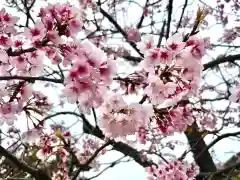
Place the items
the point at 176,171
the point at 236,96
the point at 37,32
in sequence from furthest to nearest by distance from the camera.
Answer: the point at 176,171 → the point at 236,96 → the point at 37,32

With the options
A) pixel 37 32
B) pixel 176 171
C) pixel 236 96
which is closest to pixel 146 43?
pixel 37 32

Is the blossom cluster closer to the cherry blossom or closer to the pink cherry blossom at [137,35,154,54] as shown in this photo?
the cherry blossom

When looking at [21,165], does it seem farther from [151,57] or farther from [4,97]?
[151,57]

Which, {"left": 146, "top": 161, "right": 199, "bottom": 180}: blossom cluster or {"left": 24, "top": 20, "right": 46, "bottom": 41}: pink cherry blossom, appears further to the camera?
{"left": 146, "top": 161, "right": 199, "bottom": 180}: blossom cluster

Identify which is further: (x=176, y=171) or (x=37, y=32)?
(x=176, y=171)

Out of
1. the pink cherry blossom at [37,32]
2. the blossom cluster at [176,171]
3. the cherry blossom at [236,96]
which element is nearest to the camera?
the pink cherry blossom at [37,32]

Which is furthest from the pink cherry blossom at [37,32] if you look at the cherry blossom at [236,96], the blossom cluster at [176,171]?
the blossom cluster at [176,171]

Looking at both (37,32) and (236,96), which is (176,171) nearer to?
(236,96)

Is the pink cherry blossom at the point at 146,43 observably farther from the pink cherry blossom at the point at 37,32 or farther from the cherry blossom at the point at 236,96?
the cherry blossom at the point at 236,96

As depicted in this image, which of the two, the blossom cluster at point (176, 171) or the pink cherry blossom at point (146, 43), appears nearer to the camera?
the pink cherry blossom at point (146, 43)

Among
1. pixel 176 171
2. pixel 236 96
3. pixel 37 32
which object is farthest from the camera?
pixel 176 171

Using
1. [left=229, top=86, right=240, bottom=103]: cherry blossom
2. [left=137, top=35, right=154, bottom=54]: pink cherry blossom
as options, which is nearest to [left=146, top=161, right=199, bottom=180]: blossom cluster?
[left=229, top=86, right=240, bottom=103]: cherry blossom

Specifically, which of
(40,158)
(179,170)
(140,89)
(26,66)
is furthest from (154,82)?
(40,158)

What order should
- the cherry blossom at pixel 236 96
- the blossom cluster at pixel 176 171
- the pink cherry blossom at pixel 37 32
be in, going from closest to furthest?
the pink cherry blossom at pixel 37 32
the cherry blossom at pixel 236 96
the blossom cluster at pixel 176 171
